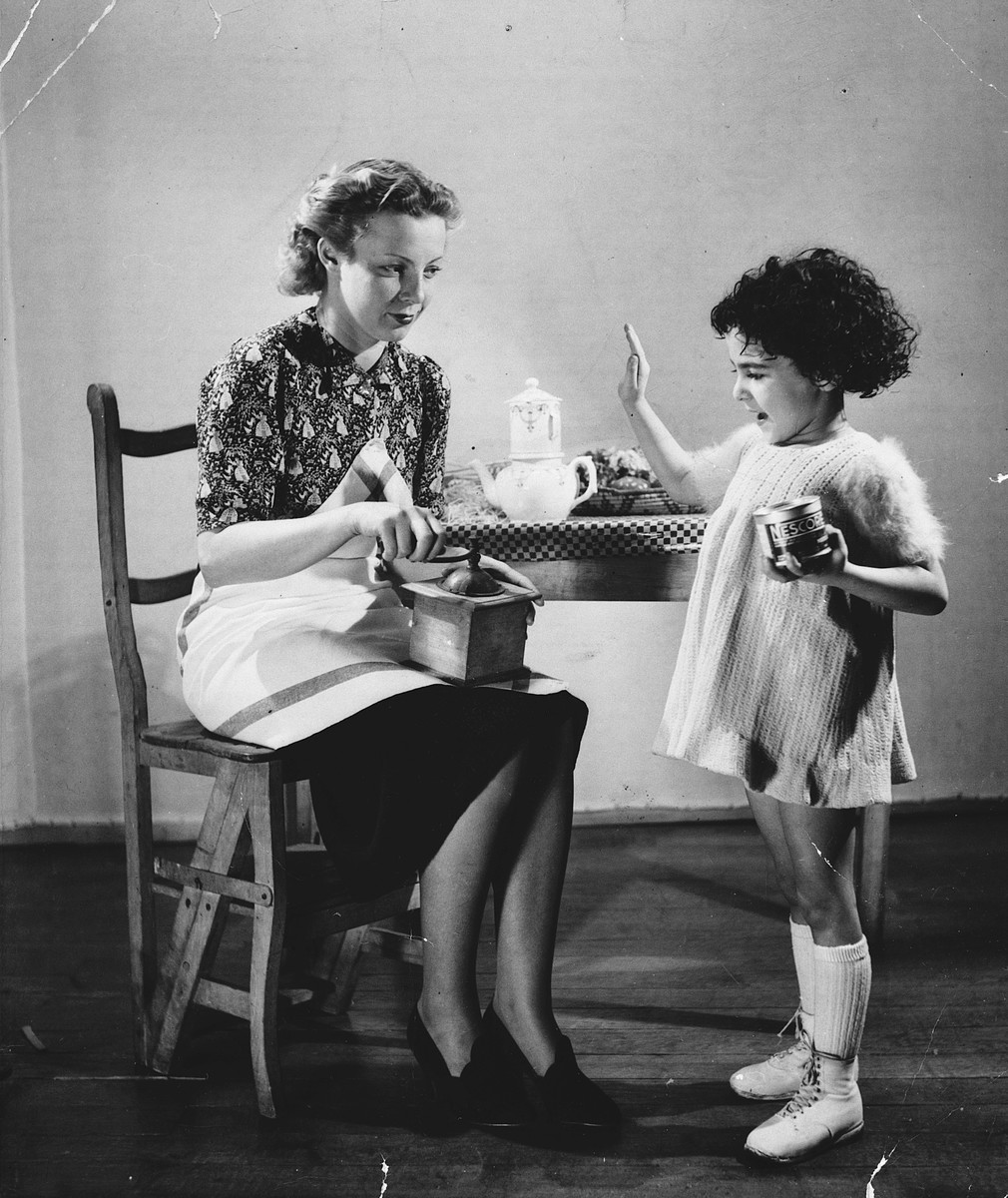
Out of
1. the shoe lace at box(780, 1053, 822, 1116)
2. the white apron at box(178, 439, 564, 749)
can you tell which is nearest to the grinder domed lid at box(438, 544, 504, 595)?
the white apron at box(178, 439, 564, 749)

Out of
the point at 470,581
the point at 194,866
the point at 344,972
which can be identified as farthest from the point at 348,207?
the point at 344,972

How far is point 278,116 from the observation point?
2.19m

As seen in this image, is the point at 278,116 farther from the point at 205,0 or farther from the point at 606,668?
the point at 606,668

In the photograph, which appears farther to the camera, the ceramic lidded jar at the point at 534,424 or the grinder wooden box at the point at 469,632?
the ceramic lidded jar at the point at 534,424

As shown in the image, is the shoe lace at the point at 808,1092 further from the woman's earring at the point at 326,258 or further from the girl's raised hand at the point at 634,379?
the woman's earring at the point at 326,258

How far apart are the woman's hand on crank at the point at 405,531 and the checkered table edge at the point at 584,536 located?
44 centimetres

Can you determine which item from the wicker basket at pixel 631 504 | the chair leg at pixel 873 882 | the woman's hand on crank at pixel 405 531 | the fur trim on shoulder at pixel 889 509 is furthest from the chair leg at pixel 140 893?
the chair leg at pixel 873 882

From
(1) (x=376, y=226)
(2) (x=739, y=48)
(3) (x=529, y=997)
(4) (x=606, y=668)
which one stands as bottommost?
(3) (x=529, y=997)

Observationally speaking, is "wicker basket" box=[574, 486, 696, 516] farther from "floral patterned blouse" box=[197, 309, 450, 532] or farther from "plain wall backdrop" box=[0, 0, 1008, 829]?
"floral patterned blouse" box=[197, 309, 450, 532]

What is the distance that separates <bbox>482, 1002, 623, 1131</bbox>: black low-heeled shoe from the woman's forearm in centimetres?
87

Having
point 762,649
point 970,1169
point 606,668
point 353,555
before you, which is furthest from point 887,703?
point 606,668

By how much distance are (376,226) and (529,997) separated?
1.36m

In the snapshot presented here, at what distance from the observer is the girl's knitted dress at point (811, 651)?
68.9 inches

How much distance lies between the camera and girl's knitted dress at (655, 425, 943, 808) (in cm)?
175
